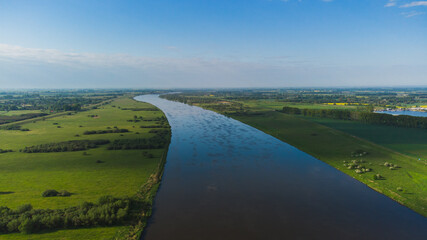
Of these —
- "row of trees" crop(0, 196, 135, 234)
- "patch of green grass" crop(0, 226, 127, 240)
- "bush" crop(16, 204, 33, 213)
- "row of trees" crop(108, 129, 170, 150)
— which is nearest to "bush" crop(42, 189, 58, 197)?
"row of trees" crop(0, 196, 135, 234)

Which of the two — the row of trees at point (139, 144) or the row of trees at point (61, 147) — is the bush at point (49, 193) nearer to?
the row of trees at point (139, 144)

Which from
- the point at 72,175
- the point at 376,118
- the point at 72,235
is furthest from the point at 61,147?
the point at 376,118

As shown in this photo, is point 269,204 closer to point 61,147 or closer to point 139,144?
point 139,144

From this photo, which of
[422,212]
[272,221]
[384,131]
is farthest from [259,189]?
[384,131]

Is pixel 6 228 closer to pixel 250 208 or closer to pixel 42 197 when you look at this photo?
pixel 42 197

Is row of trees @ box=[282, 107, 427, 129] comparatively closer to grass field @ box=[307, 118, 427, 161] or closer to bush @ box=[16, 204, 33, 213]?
grass field @ box=[307, 118, 427, 161]

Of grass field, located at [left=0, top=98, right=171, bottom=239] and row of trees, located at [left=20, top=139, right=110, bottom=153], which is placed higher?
row of trees, located at [left=20, top=139, right=110, bottom=153]
